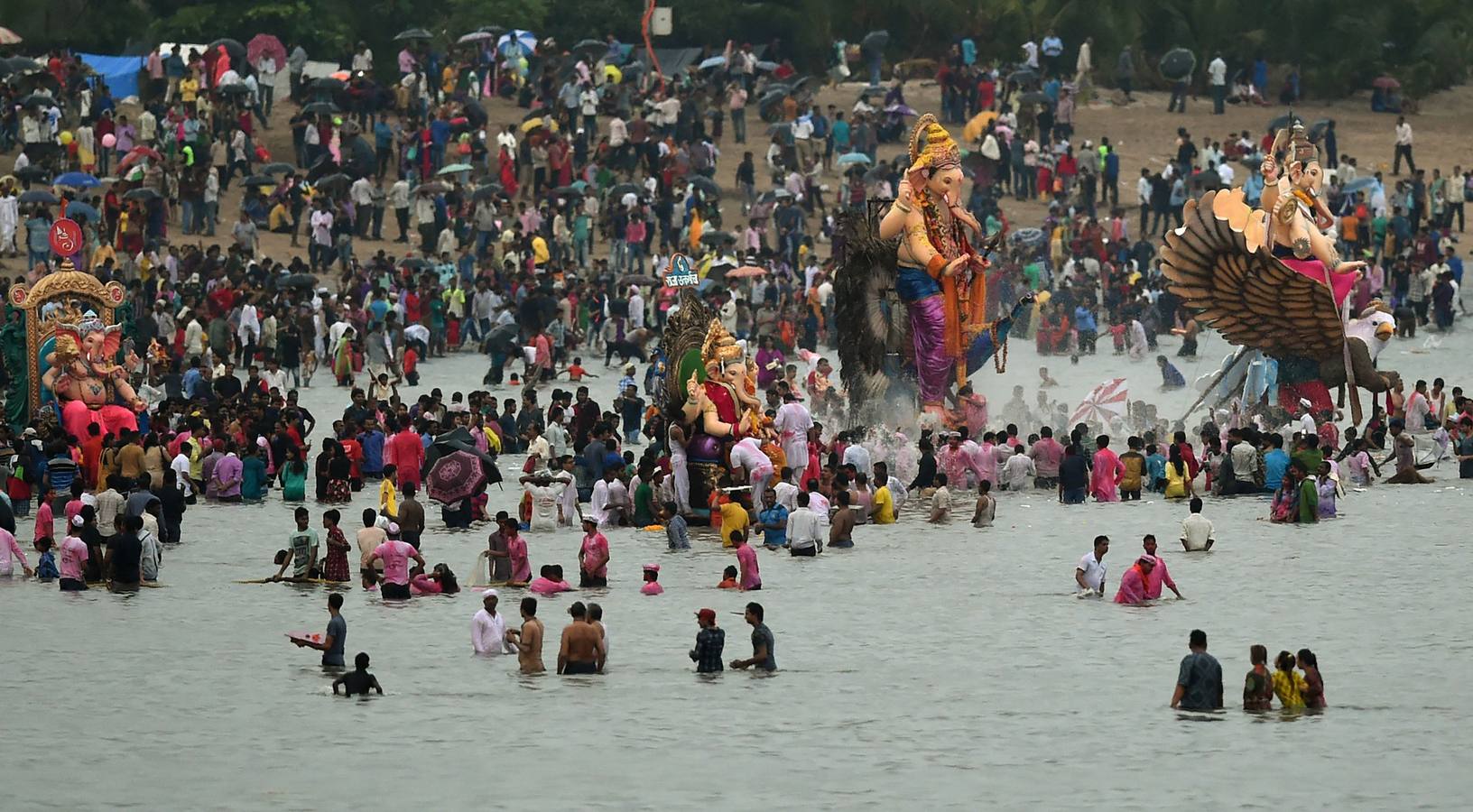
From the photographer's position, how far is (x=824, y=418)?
36.1m

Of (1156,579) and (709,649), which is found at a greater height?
(1156,579)

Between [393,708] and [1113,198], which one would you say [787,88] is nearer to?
[1113,198]

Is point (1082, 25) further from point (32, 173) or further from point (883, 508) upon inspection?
point (883, 508)

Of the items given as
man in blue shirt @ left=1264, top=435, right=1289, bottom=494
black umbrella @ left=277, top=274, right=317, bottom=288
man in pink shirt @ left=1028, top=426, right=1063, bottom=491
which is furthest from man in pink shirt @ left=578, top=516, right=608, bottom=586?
black umbrella @ left=277, top=274, right=317, bottom=288

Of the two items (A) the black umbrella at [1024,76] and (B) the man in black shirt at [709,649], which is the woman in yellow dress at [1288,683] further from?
(A) the black umbrella at [1024,76]

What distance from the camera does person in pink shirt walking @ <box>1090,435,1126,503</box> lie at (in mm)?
33031

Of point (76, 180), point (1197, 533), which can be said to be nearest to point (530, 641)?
point (1197, 533)

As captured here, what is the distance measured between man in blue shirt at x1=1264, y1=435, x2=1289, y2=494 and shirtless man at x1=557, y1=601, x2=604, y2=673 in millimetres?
11530

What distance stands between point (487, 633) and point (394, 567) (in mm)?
2722

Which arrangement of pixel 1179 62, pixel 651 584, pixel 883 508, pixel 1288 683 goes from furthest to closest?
pixel 1179 62 → pixel 883 508 → pixel 651 584 → pixel 1288 683

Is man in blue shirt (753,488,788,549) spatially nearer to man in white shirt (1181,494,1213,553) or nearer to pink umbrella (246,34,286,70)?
man in white shirt (1181,494,1213,553)

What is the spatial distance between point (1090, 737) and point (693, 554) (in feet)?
27.0

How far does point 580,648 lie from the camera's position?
78.3 ft

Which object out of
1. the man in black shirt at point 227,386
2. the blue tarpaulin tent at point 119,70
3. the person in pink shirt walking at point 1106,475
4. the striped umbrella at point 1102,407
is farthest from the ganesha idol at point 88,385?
the blue tarpaulin tent at point 119,70
